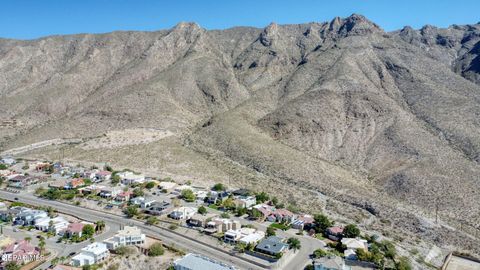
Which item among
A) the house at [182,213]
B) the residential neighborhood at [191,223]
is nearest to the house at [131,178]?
the residential neighborhood at [191,223]

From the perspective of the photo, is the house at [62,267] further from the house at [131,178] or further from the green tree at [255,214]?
the house at [131,178]

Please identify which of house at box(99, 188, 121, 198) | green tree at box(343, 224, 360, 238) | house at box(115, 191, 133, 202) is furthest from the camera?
house at box(99, 188, 121, 198)

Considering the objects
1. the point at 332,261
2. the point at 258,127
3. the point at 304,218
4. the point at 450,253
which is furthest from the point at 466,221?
the point at 258,127

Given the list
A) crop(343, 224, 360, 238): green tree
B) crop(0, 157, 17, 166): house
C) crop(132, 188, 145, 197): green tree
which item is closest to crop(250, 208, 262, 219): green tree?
crop(343, 224, 360, 238): green tree

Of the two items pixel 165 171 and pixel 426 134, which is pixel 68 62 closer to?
pixel 165 171

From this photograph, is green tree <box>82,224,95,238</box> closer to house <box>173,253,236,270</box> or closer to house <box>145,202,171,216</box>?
house <box>145,202,171,216</box>

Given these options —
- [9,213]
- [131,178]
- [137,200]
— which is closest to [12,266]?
[9,213]
